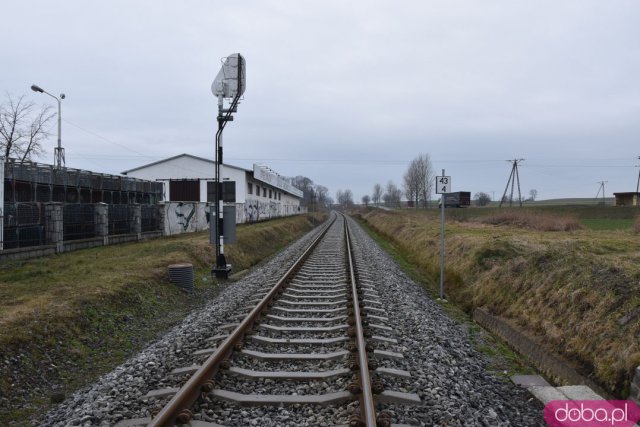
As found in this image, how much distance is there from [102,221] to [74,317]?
13956 mm

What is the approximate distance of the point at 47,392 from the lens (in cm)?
529

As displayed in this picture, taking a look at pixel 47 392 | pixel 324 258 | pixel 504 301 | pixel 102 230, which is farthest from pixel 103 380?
pixel 102 230

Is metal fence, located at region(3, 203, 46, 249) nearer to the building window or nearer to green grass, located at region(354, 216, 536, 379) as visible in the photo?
green grass, located at region(354, 216, 536, 379)

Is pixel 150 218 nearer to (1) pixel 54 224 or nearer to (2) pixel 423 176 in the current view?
(1) pixel 54 224

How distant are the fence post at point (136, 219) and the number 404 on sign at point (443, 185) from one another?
677 inches

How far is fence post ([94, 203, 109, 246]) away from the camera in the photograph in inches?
786

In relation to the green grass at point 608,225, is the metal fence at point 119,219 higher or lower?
higher

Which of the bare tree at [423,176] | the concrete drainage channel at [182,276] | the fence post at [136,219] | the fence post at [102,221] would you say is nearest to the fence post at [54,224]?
the fence post at [102,221]

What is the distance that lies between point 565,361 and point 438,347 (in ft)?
5.61

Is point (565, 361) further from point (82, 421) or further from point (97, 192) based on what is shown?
point (97, 192)

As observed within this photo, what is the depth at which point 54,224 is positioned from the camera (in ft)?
55.0

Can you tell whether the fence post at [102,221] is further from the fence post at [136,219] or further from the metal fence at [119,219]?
the fence post at [136,219]

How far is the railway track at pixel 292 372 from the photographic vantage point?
13.0 feet

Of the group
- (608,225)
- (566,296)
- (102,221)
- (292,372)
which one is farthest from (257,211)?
(292,372)
